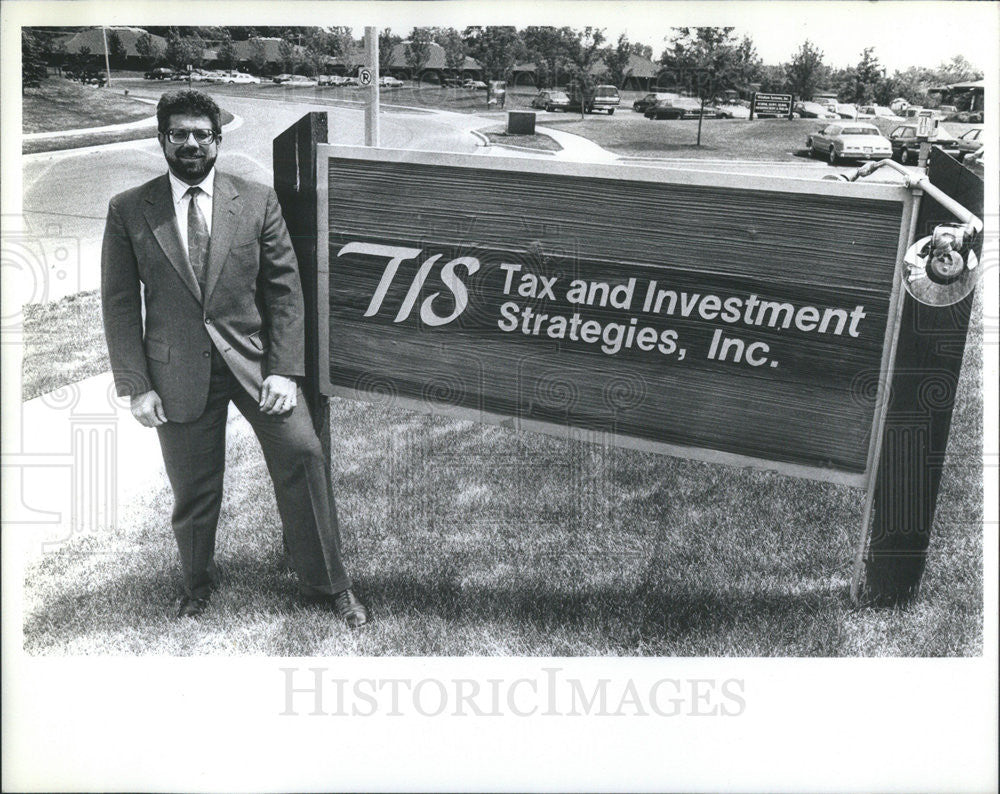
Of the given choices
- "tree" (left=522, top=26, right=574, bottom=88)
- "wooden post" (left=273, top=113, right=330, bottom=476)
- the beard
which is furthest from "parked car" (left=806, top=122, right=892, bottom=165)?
the beard

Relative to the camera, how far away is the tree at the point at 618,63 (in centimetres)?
316

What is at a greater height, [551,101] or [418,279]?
[551,101]

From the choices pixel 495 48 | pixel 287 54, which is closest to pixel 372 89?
pixel 287 54

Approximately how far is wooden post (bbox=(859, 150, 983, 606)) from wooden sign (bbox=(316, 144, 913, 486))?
0.20ft

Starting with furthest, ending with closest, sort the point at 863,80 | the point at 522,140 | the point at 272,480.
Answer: the point at 272,480 < the point at 522,140 < the point at 863,80

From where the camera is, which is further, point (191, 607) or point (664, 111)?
point (191, 607)

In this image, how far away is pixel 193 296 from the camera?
120 inches

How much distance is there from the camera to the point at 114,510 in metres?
3.38

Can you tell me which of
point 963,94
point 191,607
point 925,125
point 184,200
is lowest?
point 191,607

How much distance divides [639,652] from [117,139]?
2.39m

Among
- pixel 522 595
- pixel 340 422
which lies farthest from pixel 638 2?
pixel 522 595

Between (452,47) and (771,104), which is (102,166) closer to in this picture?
(452,47)

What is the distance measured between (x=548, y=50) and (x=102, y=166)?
149 cm

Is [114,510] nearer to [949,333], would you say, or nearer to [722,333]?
[722,333]
